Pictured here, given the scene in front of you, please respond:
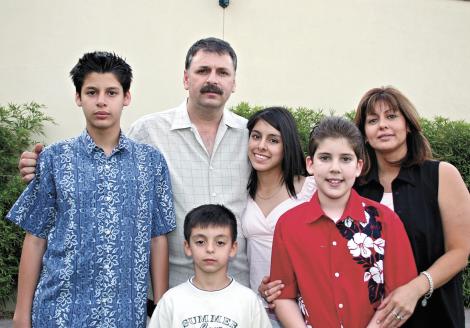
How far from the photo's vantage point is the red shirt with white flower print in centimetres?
254

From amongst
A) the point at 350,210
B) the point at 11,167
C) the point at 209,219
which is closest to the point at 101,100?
the point at 209,219

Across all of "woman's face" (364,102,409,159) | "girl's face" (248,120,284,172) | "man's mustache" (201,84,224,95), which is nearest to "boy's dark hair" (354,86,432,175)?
"woman's face" (364,102,409,159)

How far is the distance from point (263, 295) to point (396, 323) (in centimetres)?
67

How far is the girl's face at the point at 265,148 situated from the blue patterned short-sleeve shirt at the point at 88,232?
721 millimetres

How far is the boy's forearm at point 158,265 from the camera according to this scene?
2.88 m

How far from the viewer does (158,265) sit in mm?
2877

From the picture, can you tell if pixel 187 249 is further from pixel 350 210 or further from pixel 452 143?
pixel 452 143

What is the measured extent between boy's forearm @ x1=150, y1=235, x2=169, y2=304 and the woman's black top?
127 cm

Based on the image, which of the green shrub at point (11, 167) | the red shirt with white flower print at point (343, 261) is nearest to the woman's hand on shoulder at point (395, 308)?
the red shirt with white flower print at point (343, 261)

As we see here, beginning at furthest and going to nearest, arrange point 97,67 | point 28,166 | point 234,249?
point 234,249 → point 97,67 → point 28,166

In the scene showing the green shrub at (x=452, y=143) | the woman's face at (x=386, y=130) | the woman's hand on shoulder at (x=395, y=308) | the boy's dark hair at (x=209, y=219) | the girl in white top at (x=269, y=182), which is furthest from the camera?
the green shrub at (x=452, y=143)

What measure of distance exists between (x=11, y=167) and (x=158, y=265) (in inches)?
142

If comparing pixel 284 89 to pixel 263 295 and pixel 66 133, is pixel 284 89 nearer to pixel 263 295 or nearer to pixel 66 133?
pixel 66 133

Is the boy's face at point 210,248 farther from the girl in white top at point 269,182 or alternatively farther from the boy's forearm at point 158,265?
the girl in white top at point 269,182
